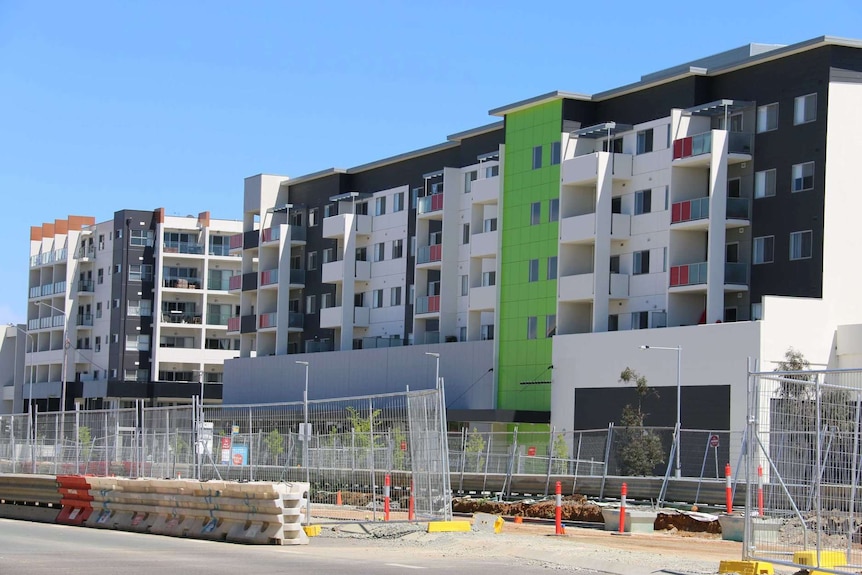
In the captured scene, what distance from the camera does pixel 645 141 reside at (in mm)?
70812

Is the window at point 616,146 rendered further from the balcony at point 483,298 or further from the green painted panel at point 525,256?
the balcony at point 483,298

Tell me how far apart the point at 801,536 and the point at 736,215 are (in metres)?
47.6

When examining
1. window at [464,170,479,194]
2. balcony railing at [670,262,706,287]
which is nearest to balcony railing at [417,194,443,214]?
window at [464,170,479,194]

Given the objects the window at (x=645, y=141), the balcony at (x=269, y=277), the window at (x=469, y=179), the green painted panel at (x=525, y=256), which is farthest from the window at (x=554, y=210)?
the balcony at (x=269, y=277)

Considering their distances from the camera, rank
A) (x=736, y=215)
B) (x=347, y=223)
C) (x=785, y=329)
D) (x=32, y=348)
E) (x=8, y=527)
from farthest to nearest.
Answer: (x=32, y=348) → (x=347, y=223) → (x=736, y=215) → (x=785, y=329) → (x=8, y=527)

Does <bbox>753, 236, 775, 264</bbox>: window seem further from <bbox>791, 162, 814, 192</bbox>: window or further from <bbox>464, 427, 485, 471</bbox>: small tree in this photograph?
<bbox>464, 427, 485, 471</bbox>: small tree

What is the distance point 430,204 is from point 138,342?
45.7 meters

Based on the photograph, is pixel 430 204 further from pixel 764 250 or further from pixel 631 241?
pixel 764 250

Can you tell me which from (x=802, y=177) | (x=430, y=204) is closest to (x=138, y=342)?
(x=430, y=204)

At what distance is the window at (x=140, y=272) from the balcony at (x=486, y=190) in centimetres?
5017

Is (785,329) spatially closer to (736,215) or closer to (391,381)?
(736,215)

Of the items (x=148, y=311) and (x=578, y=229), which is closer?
(x=578, y=229)

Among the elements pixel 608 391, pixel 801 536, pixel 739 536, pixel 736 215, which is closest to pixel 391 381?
pixel 608 391

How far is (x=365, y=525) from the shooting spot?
1040 inches
